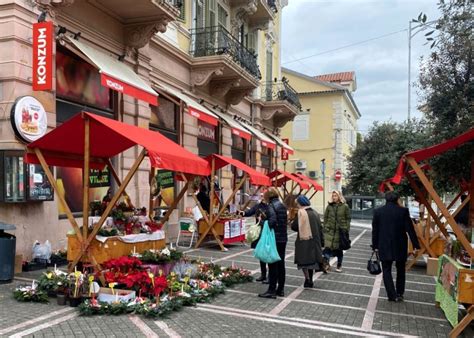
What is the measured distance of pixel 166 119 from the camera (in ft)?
47.1

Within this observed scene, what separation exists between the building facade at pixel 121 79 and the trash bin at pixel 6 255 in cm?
103

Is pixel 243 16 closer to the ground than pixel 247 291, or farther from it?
farther from it

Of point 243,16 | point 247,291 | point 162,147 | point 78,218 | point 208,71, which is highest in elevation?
point 243,16

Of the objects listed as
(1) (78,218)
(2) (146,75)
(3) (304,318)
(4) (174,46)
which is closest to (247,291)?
(3) (304,318)

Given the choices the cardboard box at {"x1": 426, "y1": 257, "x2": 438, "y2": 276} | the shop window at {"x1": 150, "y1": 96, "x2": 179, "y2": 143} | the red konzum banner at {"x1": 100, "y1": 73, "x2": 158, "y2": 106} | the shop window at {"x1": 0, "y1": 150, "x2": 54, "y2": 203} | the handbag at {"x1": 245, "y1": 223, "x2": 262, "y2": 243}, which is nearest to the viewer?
the handbag at {"x1": 245, "y1": 223, "x2": 262, "y2": 243}

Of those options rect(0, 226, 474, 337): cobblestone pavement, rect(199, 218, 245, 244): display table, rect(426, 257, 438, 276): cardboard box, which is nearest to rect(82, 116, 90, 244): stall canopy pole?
rect(0, 226, 474, 337): cobblestone pavement

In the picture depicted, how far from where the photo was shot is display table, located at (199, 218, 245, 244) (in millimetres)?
12234

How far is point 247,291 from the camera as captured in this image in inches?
290

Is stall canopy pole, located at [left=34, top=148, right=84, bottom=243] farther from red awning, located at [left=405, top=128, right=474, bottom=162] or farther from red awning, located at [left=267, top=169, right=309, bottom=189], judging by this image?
red awning, located at [left=267, top=169, right=309, bottom=189]

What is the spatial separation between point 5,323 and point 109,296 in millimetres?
1222

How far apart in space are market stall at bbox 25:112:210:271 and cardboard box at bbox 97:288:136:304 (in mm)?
619

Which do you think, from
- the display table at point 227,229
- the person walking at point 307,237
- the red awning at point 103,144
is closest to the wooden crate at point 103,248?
the red awning at point 103,144

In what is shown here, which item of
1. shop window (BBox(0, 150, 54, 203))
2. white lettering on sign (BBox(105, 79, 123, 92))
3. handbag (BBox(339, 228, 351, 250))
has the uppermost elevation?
white lettering on sign (BBox(105, 79, 123, 92))

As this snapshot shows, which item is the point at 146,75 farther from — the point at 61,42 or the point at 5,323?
the point at 5,323
